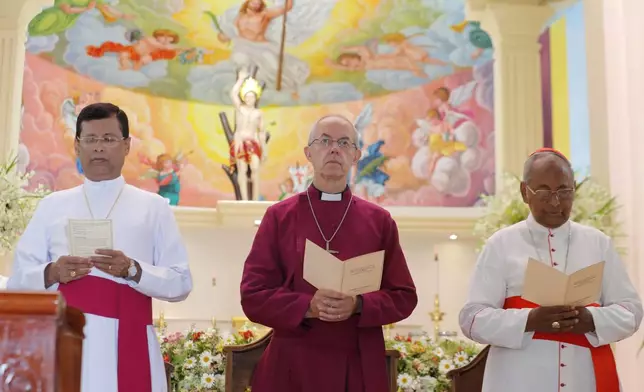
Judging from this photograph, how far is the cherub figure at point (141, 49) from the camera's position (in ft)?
42.0

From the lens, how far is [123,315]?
379 centimetres

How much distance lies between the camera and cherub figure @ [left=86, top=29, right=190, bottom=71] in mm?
12797

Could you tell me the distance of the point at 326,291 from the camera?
12.6 ft

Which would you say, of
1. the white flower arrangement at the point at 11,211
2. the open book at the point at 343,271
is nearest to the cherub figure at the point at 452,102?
the white flower arrangement at the point at 11,211

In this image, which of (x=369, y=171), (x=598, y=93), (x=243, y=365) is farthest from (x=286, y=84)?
(x=243, y=365)

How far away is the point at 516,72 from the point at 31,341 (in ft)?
36.7

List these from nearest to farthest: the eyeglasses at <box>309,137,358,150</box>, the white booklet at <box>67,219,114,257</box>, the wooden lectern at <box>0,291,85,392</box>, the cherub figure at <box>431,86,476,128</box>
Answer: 1. the wooden lectern at <box>0,291,85,392</box>
2. the white booklet at <box>67,219,114,257</box>
3. the eyeglasses at <box>309,137,358,150</box>
4. the cherub figure at <box>431,86,476,128</box>

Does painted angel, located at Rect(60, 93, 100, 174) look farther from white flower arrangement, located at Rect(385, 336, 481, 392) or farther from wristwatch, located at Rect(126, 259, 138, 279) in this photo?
wristwatch, located at Rect(126, 259, 138, 279)

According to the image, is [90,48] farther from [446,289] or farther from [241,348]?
[241,348]

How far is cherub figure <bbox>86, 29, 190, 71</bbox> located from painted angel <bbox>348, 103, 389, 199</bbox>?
2999mm

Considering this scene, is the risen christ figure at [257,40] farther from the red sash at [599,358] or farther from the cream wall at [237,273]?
the red sash at [599,358]

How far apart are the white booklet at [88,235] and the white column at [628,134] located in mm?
5111

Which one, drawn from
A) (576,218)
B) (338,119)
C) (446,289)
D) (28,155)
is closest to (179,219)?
(28,155)

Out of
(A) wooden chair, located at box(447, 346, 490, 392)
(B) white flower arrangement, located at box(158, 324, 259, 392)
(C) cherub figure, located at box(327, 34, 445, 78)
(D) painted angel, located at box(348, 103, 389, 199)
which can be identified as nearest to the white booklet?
(B) white flower arrangement, located at box(158, 324, 259, 392)
